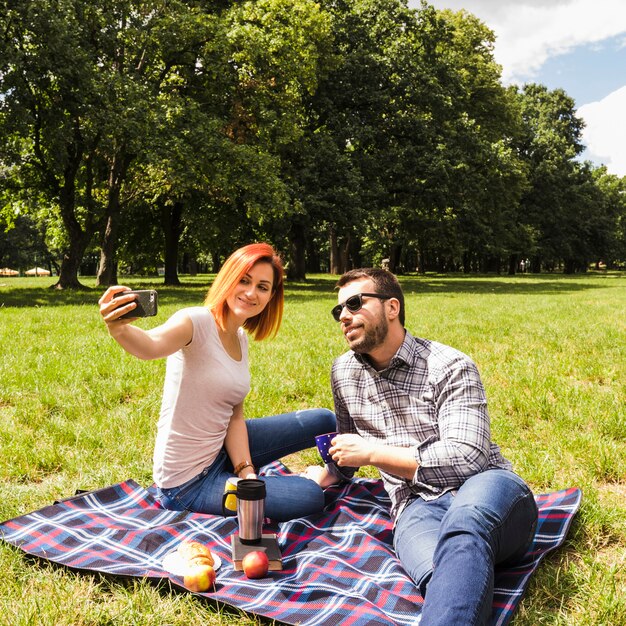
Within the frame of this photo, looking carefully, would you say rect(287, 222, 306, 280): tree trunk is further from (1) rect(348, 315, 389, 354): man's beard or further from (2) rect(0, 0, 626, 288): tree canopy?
(1) rect(348, 315, 389, 354): man's beard

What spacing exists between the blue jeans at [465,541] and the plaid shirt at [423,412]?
0.38 ft

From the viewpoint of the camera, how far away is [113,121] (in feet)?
64.3

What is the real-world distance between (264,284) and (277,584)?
1.83 meters

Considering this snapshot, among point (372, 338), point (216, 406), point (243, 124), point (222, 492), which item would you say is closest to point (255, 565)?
point (222, 492)

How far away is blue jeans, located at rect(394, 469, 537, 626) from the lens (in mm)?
2395

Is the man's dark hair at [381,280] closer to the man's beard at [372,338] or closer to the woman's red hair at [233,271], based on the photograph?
the man's beard at [372,338]

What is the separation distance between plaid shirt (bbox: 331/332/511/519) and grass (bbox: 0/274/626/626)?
2.44ft

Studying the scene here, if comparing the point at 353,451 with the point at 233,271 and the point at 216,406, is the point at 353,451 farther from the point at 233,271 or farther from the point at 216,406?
the point at 233,271

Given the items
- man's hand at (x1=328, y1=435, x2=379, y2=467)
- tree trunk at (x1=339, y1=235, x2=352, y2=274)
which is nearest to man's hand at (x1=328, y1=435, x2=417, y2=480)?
man's hand at (x1=328, y1=435, x2=379, y2=467)

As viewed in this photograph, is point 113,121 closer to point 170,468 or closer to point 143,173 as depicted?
point 143,173

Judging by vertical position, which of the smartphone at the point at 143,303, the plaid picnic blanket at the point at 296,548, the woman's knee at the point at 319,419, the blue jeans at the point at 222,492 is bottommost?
the plaid picnic blanket at the point at 296,548

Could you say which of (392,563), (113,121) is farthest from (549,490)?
(113,121)

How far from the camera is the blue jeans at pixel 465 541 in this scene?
7.86 ft

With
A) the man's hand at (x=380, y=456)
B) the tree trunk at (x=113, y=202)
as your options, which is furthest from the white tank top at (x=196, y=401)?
the tree trunk at (x=113, y=202)
